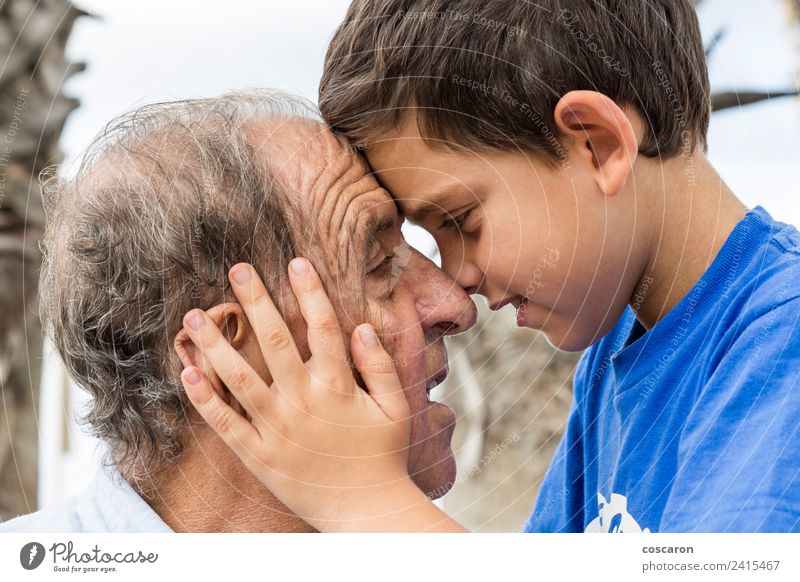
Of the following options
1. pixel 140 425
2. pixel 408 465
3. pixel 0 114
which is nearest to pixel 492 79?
pixel 408 465

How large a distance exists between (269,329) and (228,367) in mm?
66

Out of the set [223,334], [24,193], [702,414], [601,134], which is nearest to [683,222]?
Answer: [601,134]

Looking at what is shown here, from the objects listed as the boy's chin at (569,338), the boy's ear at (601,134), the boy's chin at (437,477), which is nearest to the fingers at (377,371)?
the boy's chin at (437,477)

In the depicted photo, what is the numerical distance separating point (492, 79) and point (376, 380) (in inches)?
15.2

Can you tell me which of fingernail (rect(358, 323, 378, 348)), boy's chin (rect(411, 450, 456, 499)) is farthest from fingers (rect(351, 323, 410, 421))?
boy's chin (rect(411, 450, 456, 499))

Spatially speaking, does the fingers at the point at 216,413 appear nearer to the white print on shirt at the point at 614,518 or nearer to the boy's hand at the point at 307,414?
the boy's hand at the point at 307,414

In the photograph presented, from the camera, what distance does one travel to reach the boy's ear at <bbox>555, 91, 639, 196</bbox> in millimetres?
1059

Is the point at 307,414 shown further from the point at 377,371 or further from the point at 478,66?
the point at 478,66

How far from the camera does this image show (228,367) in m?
1.05

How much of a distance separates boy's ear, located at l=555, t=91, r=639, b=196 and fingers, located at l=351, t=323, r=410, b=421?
333 mm

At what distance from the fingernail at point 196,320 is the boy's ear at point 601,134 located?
48 cm

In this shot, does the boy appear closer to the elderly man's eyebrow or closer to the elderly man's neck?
the elderly man's eyebrow

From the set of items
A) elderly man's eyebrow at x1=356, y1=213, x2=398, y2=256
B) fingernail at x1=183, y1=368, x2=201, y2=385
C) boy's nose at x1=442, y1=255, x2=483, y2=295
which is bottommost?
fingernail at x1=183, y1=368, x2=201, y2=385

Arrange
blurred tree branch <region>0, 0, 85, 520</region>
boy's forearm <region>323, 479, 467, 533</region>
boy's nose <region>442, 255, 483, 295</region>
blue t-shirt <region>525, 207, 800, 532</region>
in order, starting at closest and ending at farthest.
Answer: blue t-shirt <region>525, 207, 800, 532</region> → boy's forearm <region>323, 479, 467, 533</region> → boy's nose <region>442, 255, 483, 295</region> → blurred tree branch <region>0, 0, 85, 520</region>
